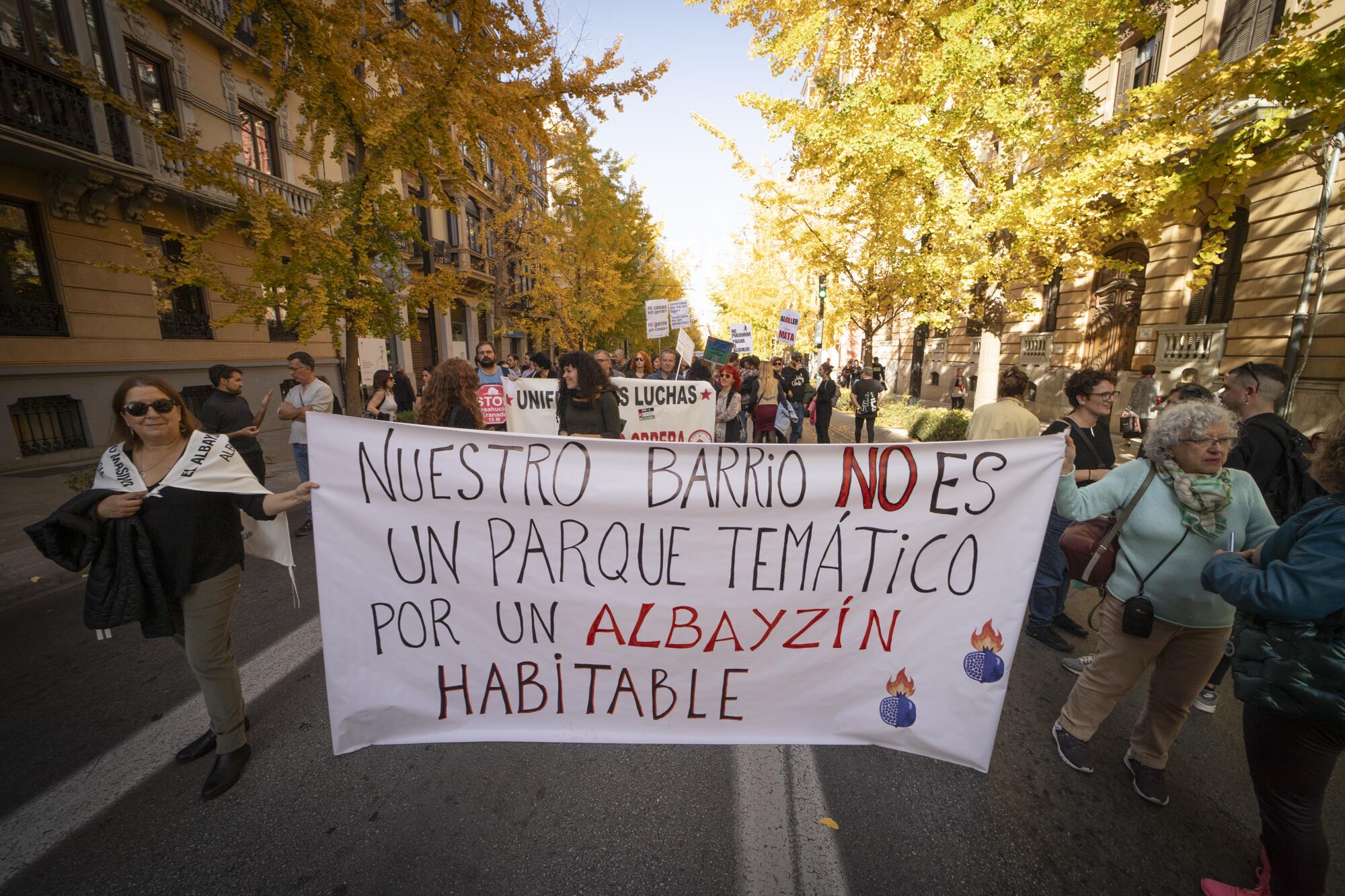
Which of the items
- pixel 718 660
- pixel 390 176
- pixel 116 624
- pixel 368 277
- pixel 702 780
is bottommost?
pixel 702 780

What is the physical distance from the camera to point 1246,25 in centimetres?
1103

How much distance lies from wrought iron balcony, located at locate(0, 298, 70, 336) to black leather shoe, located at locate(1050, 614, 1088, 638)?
49.9 ft

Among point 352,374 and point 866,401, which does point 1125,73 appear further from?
point 352,374

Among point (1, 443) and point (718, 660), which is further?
point (1, 443)

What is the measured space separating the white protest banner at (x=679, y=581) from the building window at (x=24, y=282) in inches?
464

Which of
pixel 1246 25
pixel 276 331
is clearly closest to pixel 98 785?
pixel 276 331

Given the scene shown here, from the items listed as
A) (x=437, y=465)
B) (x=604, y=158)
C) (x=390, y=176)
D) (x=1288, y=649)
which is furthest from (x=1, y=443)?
(x=604, y=158)

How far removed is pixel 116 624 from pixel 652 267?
1122 inches

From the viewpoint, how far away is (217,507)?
2.51 metres

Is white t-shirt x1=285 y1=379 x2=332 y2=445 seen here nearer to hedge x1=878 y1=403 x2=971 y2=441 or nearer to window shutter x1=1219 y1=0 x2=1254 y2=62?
hedge x1=878 y1=403 x2=971 y2=441

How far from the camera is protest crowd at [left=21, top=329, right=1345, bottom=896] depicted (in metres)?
1.77

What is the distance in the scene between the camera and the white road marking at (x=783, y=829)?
6.79 feet

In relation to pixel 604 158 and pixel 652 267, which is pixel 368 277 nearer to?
pixel 604 158

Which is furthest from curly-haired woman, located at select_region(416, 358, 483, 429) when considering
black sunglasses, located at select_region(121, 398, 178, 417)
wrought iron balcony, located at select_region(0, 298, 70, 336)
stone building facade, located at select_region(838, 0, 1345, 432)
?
wrought iron balcony, located at select_region(0, 298, 70, 336)
